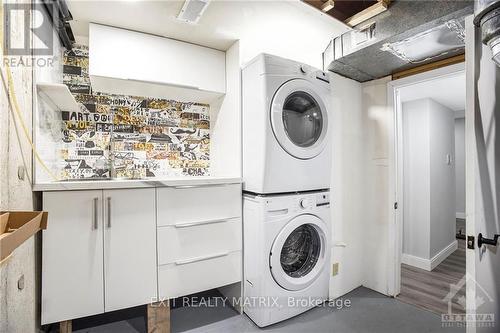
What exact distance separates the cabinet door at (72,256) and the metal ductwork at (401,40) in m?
2.06

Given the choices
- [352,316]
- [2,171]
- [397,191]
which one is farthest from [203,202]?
[397,191]

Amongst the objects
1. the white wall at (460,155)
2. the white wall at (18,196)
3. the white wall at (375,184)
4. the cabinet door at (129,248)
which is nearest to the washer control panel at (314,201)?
the white wall at (375,184)

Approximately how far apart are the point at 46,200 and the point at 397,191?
2.71 meters

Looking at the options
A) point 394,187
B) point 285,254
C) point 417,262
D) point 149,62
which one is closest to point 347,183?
point 394,187

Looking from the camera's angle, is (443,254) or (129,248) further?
(443,254)

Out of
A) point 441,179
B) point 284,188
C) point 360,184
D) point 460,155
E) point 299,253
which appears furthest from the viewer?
point 460,155

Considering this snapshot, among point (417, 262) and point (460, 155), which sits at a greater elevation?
point (460, 155)

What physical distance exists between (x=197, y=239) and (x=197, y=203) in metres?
0.25

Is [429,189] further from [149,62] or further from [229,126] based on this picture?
[149,62]

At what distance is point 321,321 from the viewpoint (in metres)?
1.84

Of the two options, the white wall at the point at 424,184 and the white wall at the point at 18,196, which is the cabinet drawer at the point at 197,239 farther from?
the white wall at the point at 424,184

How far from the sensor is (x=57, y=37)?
170 centimetres

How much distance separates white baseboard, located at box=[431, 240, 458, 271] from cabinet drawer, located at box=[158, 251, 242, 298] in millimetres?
2590

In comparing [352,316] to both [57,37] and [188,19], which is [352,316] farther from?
[57,37]
